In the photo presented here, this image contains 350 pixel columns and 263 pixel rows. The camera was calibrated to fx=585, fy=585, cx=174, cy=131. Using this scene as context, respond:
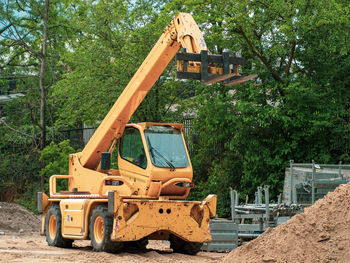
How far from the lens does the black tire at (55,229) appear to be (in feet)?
49.8

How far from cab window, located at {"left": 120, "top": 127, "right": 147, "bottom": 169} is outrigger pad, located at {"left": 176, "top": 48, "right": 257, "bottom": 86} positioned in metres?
3.12

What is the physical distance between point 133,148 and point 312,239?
611 centimetres

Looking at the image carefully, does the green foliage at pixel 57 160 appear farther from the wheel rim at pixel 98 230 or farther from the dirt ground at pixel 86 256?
the wheel rim at pixel 98 230

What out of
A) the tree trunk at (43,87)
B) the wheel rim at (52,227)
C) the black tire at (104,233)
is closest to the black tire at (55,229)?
the wheel rim at (52,227)

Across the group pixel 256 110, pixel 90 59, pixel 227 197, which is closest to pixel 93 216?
pixel 256 110

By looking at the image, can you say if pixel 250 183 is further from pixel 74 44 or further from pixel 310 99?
pixel 74 44

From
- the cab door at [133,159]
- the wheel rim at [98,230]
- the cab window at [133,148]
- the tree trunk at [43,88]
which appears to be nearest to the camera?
the wheel rim at [98,230]

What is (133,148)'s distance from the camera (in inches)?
557

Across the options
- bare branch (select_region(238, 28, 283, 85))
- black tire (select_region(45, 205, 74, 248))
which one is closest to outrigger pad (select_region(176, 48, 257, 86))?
black tire (select_region(45, 205, 74, 248))

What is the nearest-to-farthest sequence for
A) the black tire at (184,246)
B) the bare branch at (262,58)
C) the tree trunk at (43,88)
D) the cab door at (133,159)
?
the cab door at (133,159), the black tire at (184,246), the bare branch at (262,58), the tree trunk at (43,88)

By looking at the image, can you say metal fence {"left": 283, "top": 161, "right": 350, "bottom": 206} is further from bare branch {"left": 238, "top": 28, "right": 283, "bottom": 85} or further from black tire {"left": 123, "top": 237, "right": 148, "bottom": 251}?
bare branch {"left": 238, "top": 28, "right": 283, "bottom": 85}

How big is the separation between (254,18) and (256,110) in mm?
3434

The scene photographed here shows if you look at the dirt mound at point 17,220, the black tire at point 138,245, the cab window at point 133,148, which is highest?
the cab window at point 133,148

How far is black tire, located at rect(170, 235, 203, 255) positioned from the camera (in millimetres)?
14167
